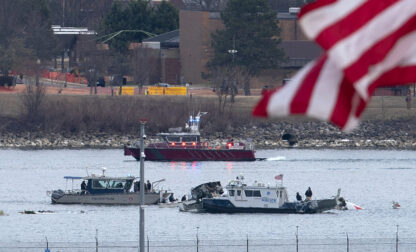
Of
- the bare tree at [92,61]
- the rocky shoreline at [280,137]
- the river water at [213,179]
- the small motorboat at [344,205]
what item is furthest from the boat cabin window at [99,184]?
the bare tree at [92,61]

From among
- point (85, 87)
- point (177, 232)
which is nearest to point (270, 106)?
point (177, 232)

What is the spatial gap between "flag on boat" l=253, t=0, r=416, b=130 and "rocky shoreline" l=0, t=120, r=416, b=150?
413 ft

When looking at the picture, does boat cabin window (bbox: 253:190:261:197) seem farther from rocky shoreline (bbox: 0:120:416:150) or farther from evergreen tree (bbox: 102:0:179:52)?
evergreen tree (bbox: 102:0:179:52)

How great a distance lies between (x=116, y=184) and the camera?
8062 cm

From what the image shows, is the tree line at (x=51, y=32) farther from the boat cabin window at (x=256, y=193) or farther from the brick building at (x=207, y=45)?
the boat cabin window at (x=256, y=193)

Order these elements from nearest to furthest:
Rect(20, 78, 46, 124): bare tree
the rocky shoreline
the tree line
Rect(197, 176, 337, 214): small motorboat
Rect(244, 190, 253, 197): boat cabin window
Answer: Rect(244, 190, 253, 197): boat cabin window
Rect(197, 176, 337, 214): small motorboat
the rocky shoreline
Rect(20, 78, 46, 124): bare tree
the tree line

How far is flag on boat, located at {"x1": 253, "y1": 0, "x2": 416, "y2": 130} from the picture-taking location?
30.7 ft

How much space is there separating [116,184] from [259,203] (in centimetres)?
1155

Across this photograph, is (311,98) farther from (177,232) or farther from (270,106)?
(177,232)

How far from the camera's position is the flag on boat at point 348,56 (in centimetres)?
934

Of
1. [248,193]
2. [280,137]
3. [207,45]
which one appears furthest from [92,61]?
[248,193]

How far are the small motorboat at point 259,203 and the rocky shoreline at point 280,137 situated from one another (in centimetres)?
5892

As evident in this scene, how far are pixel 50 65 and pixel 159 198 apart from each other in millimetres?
98316

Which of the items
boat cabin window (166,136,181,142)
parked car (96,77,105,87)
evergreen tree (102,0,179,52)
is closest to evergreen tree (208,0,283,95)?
parked car (96,77,105,87)
